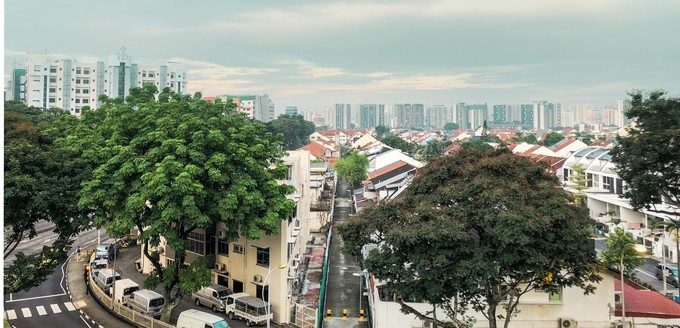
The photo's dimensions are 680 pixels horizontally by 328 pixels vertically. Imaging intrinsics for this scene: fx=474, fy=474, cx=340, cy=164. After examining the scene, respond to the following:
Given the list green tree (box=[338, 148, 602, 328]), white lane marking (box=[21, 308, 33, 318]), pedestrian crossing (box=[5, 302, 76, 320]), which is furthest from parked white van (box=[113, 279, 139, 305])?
green tree (box=[338, 148, 602, 328])

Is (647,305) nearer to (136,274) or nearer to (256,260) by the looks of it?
(256,260)

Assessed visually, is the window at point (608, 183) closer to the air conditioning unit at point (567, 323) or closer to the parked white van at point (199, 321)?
the air conditioning unit at point (567, 323)

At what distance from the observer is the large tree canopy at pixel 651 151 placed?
18.1 meters

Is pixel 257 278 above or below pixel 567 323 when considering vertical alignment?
above

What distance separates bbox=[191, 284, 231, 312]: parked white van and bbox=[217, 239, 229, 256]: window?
184cm

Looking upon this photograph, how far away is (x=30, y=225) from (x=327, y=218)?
26644 millimetres

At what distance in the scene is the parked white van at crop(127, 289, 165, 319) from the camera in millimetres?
21875

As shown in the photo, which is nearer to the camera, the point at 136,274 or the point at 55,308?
the point at 55,308

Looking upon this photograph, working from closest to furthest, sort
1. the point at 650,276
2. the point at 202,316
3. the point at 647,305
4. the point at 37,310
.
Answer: the point at 647,305
the point at 202,316
the point at 37,310
the point at 650,276

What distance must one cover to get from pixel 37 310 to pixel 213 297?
323 inches

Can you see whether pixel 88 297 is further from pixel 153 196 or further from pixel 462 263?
pixel 462 263

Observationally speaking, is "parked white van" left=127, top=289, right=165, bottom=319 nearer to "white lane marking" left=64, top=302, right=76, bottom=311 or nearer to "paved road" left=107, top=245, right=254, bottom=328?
"paved road" left=107, top=245, right=254, bottom=328

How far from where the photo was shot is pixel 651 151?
60.2 ft

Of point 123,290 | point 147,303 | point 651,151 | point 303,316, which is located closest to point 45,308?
point 123,290
